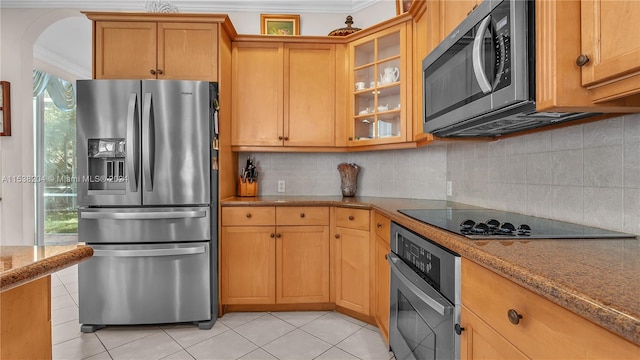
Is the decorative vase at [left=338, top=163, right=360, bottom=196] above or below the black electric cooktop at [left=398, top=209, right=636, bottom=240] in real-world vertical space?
above

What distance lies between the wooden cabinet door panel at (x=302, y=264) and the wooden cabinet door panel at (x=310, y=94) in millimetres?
787

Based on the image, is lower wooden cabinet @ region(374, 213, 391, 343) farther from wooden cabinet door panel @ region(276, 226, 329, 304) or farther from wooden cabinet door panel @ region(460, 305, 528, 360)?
wooden cabinet door panel @ region(460, 305, 528, 360)

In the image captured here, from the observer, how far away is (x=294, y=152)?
A: 306 centimetres

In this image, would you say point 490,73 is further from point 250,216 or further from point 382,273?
point 250,216

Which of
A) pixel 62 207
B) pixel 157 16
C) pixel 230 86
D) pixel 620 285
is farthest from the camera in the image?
pixel 62 207

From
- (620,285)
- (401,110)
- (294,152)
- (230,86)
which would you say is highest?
(230,86)

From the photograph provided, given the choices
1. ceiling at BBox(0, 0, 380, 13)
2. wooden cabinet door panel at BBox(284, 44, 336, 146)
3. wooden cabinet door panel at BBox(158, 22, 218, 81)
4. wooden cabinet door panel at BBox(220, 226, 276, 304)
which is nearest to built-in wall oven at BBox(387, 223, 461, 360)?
wooden cabinet door panel at BBox(220, 226, 276, 304)

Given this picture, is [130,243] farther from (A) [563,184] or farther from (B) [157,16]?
(A) [563,184]

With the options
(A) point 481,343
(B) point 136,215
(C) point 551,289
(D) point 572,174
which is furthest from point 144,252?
(D) point 572,174

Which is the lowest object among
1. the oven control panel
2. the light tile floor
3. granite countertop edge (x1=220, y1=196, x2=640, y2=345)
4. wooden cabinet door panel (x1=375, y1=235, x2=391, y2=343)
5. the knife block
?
the light tile floor

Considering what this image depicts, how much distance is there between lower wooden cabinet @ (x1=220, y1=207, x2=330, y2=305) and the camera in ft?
8.16

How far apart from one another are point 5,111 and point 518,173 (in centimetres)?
435

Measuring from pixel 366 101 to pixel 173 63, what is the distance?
153cm

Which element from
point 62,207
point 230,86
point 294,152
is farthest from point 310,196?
point 62,207
